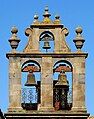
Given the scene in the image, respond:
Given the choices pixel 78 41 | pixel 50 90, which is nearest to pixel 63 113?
pixel 50 90

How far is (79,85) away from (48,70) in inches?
51.7

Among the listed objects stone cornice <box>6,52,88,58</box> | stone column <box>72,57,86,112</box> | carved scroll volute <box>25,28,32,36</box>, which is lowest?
stone column <box>72,57,86,112</box>

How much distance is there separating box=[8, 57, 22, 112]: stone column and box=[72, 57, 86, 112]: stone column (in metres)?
2.08

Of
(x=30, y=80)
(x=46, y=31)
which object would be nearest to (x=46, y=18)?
(x=46, y=31)

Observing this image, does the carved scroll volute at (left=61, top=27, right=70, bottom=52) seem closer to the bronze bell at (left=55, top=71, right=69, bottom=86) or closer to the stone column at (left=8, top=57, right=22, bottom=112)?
the bronze bell at (left=55, top=71, right=69, bottom=86)

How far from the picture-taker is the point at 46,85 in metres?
26.6

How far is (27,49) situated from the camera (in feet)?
88.0

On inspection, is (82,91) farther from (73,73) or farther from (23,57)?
(23,57)

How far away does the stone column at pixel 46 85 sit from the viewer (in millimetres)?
26297

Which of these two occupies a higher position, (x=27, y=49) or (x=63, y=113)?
(x=27, y=49)

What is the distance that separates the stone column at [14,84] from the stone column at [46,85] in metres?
0.87

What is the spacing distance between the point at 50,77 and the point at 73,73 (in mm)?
884

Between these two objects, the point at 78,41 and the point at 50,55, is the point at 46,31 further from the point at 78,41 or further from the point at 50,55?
the point at 78,41

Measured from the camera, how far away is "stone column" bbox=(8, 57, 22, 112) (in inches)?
1031
